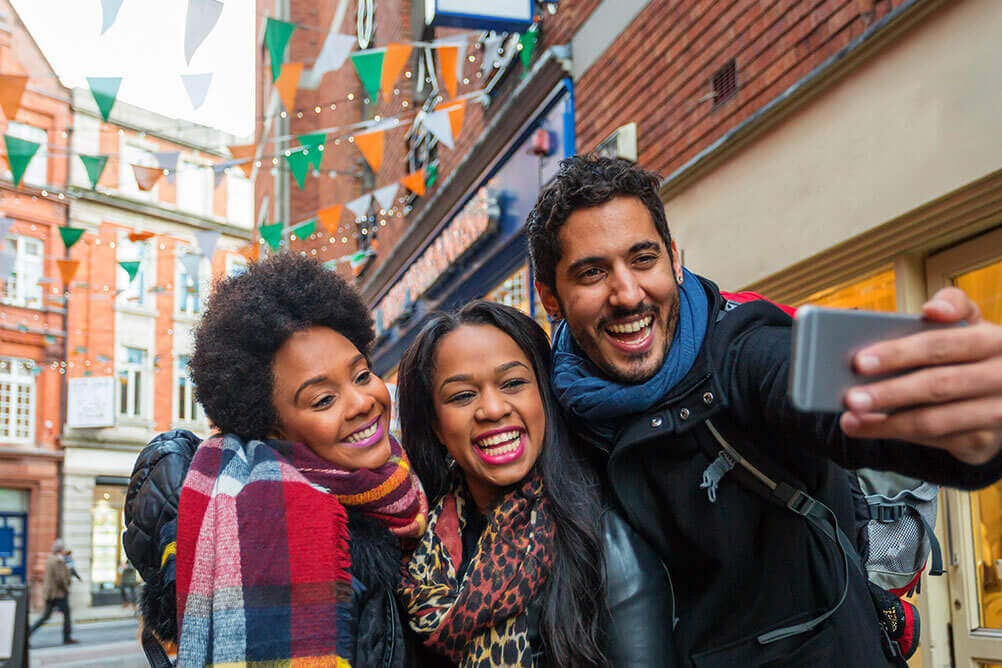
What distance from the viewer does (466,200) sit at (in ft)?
33.1

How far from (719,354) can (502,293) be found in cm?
722

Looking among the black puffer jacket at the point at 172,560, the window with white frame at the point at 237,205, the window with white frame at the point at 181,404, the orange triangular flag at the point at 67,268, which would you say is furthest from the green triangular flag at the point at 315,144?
the window with white frame at the point at 237,205

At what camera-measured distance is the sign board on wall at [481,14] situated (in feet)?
23.1

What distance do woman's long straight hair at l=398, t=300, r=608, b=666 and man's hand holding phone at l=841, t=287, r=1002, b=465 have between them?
1.28m

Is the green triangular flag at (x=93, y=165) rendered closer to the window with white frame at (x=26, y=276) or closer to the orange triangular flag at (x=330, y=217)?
the orange triangular flag at (x=330, y=217)

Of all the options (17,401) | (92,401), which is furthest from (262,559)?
(17,401)

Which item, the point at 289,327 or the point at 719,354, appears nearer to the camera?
the point at 719,354

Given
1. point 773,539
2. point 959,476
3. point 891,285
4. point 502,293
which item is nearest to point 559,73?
point 502,293

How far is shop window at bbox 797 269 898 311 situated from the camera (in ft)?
14.7

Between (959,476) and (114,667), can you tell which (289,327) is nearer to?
(959,476)

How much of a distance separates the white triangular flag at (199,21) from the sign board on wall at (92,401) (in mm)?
17756

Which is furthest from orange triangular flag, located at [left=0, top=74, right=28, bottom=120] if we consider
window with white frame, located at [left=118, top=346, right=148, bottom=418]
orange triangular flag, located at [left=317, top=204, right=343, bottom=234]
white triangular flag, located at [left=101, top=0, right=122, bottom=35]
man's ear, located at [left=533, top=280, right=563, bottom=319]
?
window with white frame, located at [left=118, top=346, right=148, bottom=418]

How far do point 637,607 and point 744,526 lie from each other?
0.35 m

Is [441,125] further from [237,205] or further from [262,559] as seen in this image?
[237,205]
